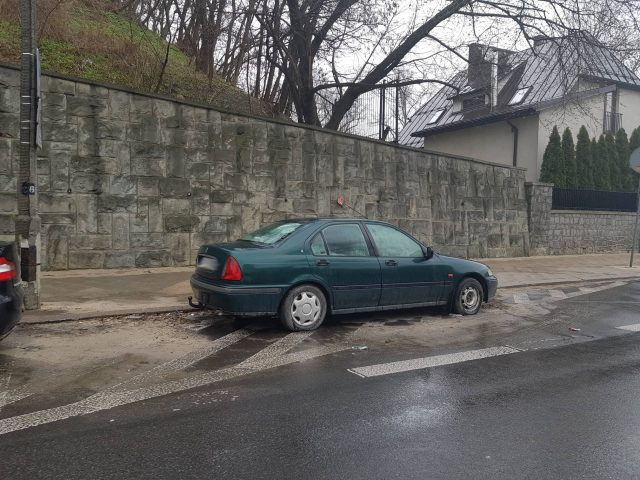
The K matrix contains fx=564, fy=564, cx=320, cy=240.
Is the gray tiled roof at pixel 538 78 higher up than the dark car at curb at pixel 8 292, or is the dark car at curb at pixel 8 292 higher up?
the gray tiled roof at pixel 538 78

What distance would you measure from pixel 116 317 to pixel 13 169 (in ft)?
13.5

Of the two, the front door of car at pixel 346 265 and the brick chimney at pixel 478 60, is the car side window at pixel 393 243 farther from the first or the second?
the brick chimney at pixel 478 60

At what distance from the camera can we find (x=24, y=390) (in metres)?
4.63

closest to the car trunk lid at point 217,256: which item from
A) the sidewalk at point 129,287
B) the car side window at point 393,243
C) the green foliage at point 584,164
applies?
the sidewalk at point 129,287

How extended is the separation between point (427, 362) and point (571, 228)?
15.2 meters

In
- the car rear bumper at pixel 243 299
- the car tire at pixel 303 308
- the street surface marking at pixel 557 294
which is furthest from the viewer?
the street surface marking at pixel 557 294

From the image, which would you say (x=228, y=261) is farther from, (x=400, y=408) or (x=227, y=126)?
(x=227, y=126)

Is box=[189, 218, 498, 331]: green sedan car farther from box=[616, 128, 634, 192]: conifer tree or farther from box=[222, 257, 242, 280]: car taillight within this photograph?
box=[616, 128, 634, 192]: conifer tree

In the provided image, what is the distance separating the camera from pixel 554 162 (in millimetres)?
21484

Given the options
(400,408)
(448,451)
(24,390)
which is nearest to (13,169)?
(24,390)

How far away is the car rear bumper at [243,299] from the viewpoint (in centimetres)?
643

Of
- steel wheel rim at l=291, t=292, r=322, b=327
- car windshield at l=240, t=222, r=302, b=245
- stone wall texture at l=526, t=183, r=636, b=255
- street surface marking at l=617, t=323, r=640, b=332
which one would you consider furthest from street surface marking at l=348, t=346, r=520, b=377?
stone wall texture at l=526, t=183, r=636, b=255

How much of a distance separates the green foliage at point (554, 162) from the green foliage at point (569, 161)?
17 centimetres

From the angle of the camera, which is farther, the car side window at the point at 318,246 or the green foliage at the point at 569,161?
the green foliage at the point at 569,161
